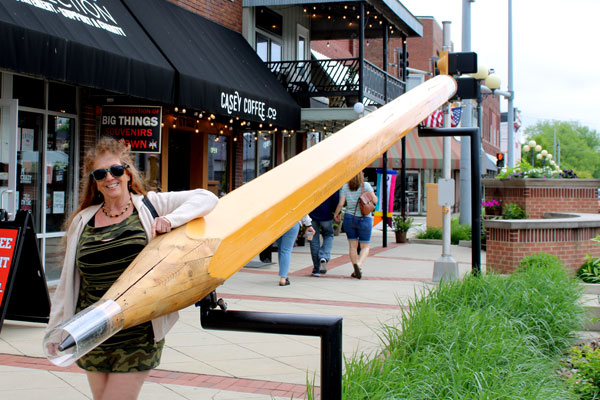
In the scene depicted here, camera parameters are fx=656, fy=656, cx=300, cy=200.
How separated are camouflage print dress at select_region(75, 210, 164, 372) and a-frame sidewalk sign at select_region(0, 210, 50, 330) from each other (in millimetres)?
3837

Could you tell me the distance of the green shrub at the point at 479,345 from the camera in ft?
13.3

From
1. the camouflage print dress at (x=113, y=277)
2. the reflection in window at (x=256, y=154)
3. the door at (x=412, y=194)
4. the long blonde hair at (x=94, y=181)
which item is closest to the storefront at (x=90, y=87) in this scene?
A: the reflection in window at (x=256, y=154)

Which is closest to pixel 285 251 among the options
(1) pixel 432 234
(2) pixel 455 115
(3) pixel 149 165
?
(3) pixel 149 165

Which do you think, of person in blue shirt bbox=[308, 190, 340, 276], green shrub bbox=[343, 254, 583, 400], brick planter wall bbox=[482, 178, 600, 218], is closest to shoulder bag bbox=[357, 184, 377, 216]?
person in blue shirt bbox=[308, 190, 340, 276]

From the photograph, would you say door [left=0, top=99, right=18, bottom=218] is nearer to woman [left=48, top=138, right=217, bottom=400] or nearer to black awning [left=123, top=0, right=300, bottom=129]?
black awning [left=123, top=0, right=300, bottom=129]

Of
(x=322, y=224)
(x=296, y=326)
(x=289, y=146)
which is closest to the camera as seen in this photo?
(x=296, y=326)

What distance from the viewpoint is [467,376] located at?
4258 millimetres

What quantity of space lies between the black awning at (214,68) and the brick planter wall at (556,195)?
17.4ft

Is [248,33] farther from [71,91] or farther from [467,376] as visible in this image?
[467,376]

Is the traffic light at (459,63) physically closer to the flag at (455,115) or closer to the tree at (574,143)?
the flag at (455,115)

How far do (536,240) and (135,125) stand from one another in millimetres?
6249

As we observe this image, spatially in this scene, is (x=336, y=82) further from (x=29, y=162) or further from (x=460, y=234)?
(x=29, y=162)

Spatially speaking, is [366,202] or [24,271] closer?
[24,271]

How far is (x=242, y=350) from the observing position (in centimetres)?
593
